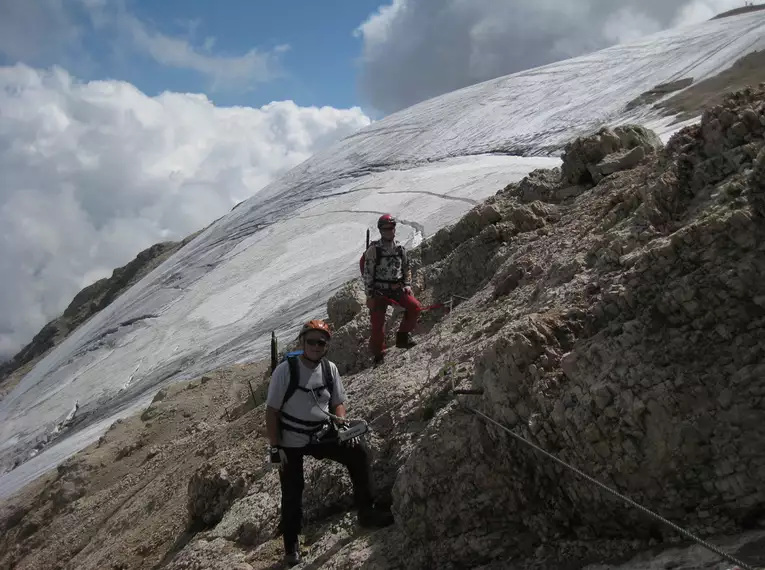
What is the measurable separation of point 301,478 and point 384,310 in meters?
3.59

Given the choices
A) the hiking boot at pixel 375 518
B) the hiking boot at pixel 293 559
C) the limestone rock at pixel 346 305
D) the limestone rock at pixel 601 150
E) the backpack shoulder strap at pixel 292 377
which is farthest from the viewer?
the limestone rock at pixel 346 305

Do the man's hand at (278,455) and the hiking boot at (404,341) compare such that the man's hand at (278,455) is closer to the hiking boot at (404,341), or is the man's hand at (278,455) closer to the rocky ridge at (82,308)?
the hiking boot at (404,341)

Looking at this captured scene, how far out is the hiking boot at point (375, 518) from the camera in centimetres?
515

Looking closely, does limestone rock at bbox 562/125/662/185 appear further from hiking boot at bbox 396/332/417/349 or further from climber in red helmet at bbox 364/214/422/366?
hiking boot at bbox 396/332/417/349

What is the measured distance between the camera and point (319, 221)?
2778 centimetres

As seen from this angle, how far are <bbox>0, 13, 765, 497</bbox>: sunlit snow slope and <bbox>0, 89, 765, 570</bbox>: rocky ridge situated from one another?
11.8m

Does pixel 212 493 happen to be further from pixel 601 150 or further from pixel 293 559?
pixel 601 150

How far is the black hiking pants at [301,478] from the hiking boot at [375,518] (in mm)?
61

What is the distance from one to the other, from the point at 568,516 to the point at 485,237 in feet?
20.7

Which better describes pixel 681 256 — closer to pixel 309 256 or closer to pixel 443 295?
pixel 443 295

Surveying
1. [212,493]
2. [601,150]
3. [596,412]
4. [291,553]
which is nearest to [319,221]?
[601,150]

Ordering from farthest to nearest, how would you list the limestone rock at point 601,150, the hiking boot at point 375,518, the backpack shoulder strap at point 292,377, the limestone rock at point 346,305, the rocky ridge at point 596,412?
the limestone rock at point 346,305, the limestone rock at point 601,150, the backpack shoulder strap at point 292,377, the hiking boot at point 375,518, the rocky ridge at point 596,412

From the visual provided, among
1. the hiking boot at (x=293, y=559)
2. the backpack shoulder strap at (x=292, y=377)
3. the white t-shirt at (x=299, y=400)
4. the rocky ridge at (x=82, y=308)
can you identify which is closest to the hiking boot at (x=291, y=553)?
the hiking boot at (x=293, y=559)

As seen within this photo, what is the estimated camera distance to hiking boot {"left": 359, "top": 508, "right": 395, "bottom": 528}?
5152mm
